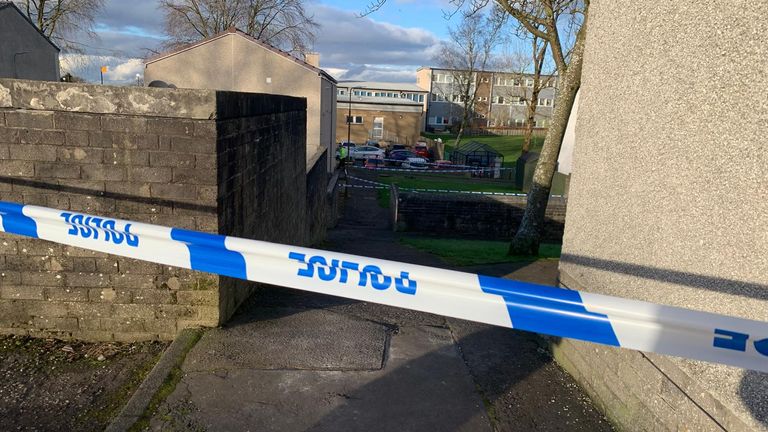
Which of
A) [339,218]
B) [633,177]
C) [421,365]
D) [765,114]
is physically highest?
[765,114]

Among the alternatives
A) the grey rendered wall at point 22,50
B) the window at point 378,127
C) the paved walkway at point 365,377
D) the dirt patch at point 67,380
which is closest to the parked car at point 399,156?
the window at point 378,127

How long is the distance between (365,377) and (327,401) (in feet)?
1.49

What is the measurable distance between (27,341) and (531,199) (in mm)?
9708

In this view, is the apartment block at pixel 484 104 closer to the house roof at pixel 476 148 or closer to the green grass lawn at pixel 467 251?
the house roof at pixel 476 148

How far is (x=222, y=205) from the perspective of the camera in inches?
A: 176

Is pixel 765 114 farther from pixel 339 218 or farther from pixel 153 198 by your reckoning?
pixel 339 218

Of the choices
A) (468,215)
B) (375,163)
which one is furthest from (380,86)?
(468,215)

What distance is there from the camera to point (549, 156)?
11289 millimetres

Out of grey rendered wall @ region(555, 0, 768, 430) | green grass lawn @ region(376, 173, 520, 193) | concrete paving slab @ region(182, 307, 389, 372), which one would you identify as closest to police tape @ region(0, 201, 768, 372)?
grey rendered wall @ region(555, 0, 768, 430)

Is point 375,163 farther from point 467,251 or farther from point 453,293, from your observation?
point 453,293

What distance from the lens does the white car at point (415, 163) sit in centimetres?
3828

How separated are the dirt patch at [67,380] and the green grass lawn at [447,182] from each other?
23.3m

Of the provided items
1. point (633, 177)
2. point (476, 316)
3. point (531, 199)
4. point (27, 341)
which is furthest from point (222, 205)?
point (531, 199)

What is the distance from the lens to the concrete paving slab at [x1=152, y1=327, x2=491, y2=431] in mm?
3403
